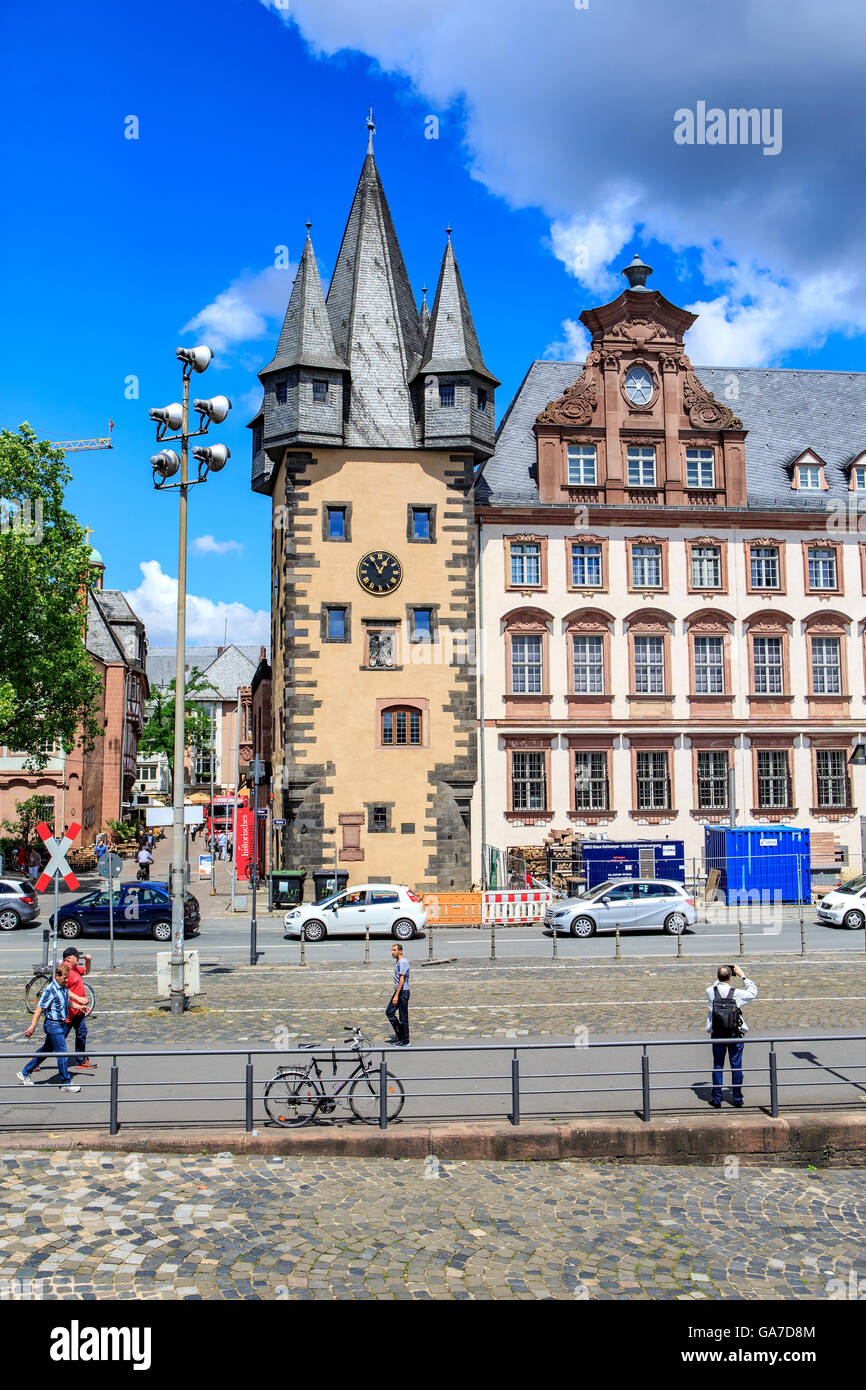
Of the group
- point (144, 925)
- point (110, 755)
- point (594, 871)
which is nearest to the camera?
point (144, 925)

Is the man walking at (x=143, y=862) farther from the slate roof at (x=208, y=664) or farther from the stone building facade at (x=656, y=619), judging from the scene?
the slate roof at (x=208, y=664)

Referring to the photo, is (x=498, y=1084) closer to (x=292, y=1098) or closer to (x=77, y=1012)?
(x=292, y=1098)

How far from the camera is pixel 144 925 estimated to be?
31359mm

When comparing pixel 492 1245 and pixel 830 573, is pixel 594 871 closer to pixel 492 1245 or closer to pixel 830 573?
pixel 830 573

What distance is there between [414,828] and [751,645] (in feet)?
50.8

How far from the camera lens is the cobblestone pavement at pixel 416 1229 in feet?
28.5

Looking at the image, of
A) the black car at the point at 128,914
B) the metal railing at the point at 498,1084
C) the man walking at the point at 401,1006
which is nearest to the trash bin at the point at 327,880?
the black car at the point at 128,914

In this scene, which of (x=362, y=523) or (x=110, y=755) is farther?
(x=110, y=755)

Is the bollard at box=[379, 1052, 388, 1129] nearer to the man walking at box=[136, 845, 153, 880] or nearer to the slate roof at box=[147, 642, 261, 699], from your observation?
the man walking at box=[136, 845, 153, 880]

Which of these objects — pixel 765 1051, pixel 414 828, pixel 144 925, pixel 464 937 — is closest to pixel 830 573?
pixel 414 828

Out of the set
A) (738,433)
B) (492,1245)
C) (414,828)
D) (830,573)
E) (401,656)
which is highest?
(738,433)

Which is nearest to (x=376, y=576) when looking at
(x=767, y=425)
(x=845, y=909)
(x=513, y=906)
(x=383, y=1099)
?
(x=513, y=906)

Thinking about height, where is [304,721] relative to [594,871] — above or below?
above

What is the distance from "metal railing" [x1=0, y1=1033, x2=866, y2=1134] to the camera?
39.2 ft
